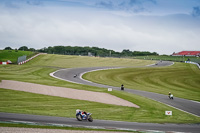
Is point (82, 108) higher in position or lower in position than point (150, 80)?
higher

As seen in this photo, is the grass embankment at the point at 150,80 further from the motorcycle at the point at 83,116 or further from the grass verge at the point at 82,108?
the motorcycle at the point at 83,116

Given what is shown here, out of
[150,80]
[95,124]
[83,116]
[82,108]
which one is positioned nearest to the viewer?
[95,124]

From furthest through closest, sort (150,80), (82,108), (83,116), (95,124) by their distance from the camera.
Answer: (150,80)
(82,108)
(83,116)
(95,124)

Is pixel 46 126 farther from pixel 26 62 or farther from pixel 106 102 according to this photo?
pixel 26 62

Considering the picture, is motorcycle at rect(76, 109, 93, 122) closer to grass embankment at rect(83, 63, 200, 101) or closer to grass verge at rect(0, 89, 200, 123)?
grass verge at rect(0, 89, 200, 123)

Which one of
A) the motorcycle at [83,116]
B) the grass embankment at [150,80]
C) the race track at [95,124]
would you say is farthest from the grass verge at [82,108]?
the grass embankment at [150,80]

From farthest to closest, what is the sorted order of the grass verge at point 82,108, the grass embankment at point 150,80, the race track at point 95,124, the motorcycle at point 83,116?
the grass embankment at point 150,80 < the grass verge at point 82,108 < the motorcycle at point 83,116 < the race track at point 95,124

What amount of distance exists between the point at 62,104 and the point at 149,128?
13.4 meters

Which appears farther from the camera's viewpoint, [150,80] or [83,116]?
[150,80]

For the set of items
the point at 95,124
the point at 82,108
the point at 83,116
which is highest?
the point at 83,116

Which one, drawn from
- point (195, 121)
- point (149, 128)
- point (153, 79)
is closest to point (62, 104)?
point (149, 128)

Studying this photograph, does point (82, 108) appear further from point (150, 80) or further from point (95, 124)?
point (150, 80)

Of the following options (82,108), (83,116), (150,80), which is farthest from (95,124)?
(150,80)

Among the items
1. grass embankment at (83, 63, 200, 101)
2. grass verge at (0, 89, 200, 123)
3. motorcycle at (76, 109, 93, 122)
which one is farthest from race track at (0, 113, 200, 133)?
grass embankment at (83, 63, 200, 101)
